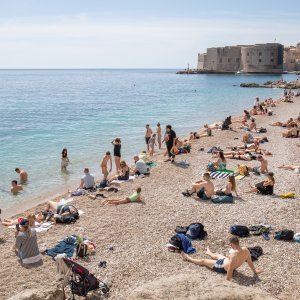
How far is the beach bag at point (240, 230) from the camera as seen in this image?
950 centimetres

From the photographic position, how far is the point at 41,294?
5.98m

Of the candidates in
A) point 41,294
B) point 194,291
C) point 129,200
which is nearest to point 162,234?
point 129,200

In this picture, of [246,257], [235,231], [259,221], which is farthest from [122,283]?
[259,221]

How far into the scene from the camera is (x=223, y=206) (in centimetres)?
1173

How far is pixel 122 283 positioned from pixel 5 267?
8.49 feet

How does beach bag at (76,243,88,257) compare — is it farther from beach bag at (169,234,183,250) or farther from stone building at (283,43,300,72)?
stone building at (283,43,300,72)

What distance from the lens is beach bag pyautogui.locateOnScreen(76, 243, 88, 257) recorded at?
8.54m

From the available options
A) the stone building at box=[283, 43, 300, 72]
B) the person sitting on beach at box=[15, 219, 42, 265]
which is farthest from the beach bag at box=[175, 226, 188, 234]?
the stone building at box=[283, 43, 300, 72]

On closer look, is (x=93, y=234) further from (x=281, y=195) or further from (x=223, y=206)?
(x=281, y=195)

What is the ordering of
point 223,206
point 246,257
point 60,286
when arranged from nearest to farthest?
1. point 60,286
2. point 246,257
3. point 223,206

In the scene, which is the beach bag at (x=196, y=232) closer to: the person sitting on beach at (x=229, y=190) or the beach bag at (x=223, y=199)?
the beach bag at (x=223, y=199)

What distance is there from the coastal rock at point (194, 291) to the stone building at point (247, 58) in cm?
13254

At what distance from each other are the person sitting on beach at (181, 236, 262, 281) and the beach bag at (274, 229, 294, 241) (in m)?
1.77

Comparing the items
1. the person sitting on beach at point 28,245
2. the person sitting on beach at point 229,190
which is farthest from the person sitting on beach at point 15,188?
the person sitting on beach at point 229,190
